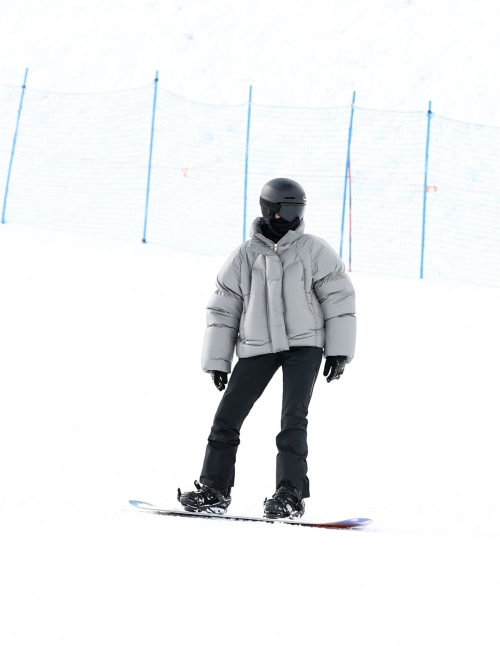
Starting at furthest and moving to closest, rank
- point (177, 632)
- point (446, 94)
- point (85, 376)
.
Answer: point (446, 94) → point (85, 376) → point (177, 632)

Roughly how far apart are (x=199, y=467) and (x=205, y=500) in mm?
1138

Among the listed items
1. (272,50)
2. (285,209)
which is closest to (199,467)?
(285,209)

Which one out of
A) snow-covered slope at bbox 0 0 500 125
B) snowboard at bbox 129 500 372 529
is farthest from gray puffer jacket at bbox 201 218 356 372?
snow-covered slope at bbox 0 0 500 125

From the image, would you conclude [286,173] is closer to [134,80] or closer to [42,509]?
[134,80]

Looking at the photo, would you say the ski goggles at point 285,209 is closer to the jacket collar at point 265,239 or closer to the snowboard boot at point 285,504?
the jacket collar at point 265,239

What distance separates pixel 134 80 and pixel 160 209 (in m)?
6.57

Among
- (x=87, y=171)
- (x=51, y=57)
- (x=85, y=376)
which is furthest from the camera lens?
(x=51, y=57)

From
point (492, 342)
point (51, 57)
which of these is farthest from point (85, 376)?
point (51, 57)

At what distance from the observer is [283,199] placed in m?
3.67

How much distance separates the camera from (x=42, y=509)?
3.33 metres

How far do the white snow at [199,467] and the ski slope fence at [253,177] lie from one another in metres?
3.96

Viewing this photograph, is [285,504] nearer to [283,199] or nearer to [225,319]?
[225,319]

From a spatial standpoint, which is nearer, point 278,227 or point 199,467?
point 278,227

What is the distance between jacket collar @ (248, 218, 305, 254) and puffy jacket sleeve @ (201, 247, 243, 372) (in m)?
0.07
